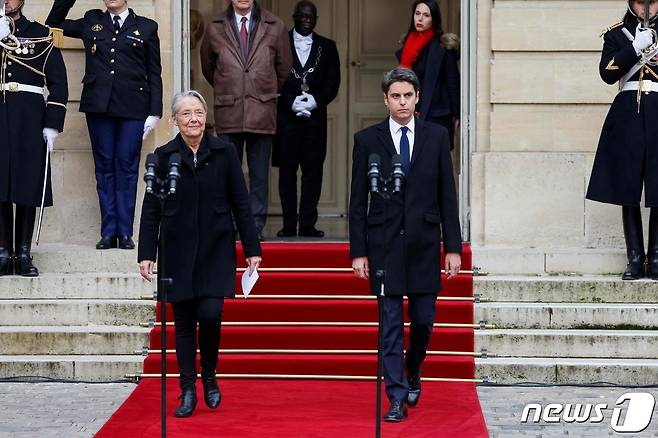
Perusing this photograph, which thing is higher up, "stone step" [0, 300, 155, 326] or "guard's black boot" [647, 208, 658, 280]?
"guard's black boot" [647, 208, 658, 280]

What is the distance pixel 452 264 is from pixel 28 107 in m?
3.70

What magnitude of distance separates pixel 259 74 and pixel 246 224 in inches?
117

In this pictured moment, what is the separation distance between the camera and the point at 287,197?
40.1 feet

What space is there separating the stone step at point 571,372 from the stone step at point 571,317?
0.47m

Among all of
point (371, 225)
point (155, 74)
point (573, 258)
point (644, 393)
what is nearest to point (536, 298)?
point (573, 258)

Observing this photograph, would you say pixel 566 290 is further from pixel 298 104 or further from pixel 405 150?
pixel 298 104

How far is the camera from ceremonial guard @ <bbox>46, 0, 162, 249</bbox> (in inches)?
425

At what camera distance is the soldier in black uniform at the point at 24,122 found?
10.5 meters

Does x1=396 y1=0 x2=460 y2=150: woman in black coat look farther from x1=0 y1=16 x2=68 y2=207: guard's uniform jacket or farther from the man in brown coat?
x1=0 y1=16 x2=68 y2=207: guard's uniform jacket

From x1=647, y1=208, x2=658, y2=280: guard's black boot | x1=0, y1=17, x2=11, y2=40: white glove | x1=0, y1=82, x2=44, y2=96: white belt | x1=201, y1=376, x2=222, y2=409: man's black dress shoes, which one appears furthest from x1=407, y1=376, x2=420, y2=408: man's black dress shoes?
x1=0, y1=17, x2=11, y2=40: white glove

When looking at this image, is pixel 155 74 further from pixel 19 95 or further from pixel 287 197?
pixel 287 197

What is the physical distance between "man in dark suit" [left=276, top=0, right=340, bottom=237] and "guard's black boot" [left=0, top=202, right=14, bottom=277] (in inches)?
95.7

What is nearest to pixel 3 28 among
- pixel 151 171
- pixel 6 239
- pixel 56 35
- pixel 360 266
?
pixel 56 35

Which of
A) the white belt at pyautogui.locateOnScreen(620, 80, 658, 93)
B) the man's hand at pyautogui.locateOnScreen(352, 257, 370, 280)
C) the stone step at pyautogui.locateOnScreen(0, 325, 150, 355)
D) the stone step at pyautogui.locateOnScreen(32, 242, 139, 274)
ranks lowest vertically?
the stone step at pyautogui.locateOnScreen(0, 325, 150, 355)
